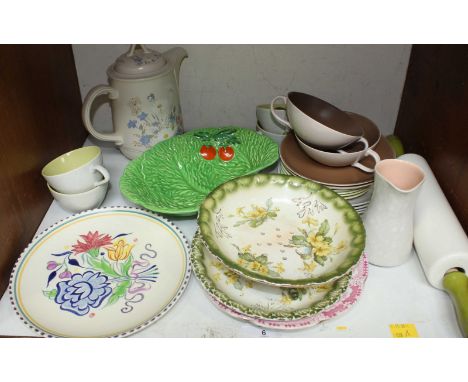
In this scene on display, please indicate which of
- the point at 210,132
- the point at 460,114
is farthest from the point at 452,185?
the point at 210,132

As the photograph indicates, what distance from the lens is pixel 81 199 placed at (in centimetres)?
77

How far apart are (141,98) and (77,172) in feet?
0.60

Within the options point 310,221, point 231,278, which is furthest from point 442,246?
point 231,278

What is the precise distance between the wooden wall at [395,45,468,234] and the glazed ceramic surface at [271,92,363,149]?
0.13 meters

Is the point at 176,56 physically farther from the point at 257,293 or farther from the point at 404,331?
the point at 404,331

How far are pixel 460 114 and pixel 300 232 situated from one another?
31 cm

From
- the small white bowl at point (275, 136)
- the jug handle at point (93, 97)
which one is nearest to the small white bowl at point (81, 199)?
the jug handle at point (93, 97)

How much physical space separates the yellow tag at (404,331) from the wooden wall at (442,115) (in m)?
0.19

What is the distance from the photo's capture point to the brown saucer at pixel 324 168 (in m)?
0.74

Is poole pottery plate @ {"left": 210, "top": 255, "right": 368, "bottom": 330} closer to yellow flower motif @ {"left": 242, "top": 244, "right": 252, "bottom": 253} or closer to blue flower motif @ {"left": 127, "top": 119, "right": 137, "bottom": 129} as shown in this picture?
yellow flower motif @ {"left": 242, "top": 244, "right": 252, "bottom": 253}

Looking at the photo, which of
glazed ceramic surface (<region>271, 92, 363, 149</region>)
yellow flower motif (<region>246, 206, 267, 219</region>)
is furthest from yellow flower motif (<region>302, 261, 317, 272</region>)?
glazed ceramic surface (<region>271, 92, 363, 149</region>)

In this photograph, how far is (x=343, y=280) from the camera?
0.60m

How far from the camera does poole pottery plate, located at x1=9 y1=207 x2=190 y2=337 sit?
2.04 feet

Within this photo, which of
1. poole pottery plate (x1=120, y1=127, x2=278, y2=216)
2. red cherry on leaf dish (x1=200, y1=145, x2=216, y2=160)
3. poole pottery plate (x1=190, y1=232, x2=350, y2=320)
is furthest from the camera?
red cherry on leaf dish (x1=200, y1=145, x2=216, y2=160)
